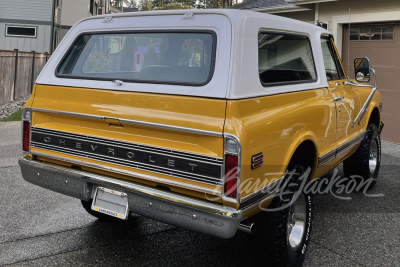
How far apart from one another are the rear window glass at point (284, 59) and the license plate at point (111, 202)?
1296mm

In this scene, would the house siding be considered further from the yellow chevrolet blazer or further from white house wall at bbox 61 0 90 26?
the yellow chevrolet blazer

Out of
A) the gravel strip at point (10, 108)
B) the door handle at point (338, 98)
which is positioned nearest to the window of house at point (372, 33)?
the door handle at point (338, 98)

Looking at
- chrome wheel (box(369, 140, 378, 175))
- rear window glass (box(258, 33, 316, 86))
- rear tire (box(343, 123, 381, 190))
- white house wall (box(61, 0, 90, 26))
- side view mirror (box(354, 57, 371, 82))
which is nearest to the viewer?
rear window glass (box(258, 33, 316, 86))

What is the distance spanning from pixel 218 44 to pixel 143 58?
760mm

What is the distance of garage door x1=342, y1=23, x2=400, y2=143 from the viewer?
8.75 metres

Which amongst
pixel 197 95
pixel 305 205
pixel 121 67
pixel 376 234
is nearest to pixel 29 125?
pixel 121 67

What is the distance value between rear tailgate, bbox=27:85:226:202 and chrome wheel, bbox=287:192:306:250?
37.6 inches

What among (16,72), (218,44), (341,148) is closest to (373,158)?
(341,148)

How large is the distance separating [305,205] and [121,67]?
6.13 ft

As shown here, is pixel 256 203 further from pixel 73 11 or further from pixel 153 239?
pixel 73 11

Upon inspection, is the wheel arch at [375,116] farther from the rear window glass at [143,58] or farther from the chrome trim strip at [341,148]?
the rear window glass at [143,58]

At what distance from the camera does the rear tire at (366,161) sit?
5222 millimetres

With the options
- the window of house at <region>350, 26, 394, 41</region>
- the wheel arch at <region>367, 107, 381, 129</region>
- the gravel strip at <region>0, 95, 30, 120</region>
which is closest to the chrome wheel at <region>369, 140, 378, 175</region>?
the wheel arch at <region>367, 107, 381, 129</region>

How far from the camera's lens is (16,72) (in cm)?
1363
